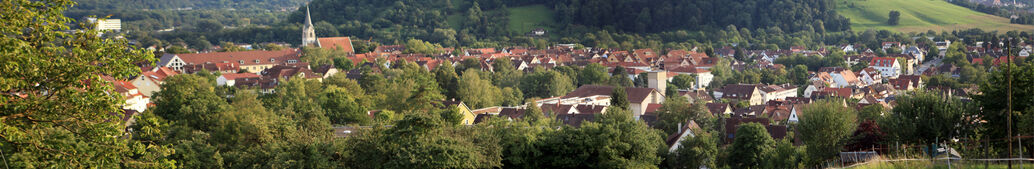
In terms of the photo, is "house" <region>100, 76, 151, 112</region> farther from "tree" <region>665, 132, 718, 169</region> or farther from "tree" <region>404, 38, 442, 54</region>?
"tree" <region>404, 38, 442, 54</region>

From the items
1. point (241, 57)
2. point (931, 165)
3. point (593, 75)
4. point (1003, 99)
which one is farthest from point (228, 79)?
point (931, 165)

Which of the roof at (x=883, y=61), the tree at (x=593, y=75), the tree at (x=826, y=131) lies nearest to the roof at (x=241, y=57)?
the tree at (x=593, y=75)

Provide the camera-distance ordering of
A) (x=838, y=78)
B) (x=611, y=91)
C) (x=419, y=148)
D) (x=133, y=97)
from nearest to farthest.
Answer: (x=419, y=148)
(x=133, y=97)
(x=611, y=91)
(x=838, y=78)

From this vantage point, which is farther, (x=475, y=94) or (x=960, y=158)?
(x=475, y=94)

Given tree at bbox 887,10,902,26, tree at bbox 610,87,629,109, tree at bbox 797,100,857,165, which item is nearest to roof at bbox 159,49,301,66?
tree at bbox 610,87,629,109

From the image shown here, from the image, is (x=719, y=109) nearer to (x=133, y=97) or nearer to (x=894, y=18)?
(x=133, y=97)

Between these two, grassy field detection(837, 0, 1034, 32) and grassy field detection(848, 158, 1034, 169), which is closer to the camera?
grassy field detection(848, 158, 1034, 169)
